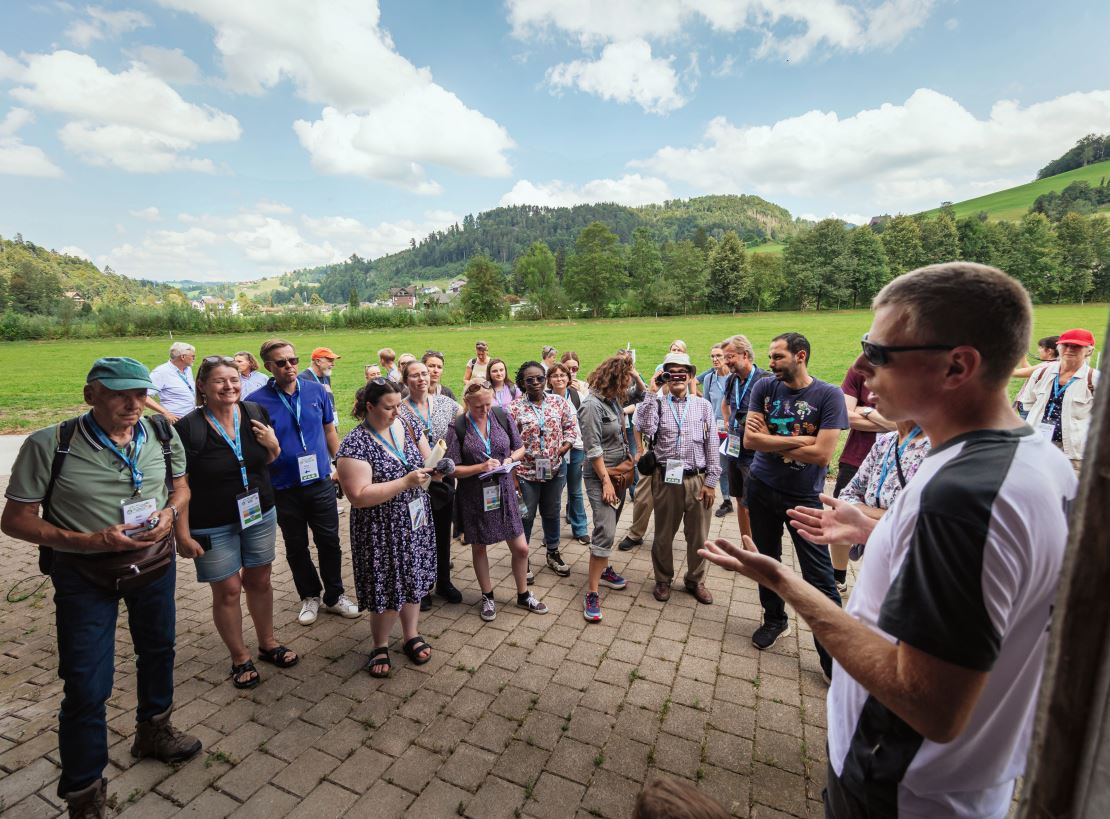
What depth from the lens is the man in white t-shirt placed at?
105cm

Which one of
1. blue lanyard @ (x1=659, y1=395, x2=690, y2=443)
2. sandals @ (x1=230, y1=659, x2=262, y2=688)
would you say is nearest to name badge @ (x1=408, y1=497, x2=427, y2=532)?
sandals @ (x1=230, y1=659, x2=262, y2=688)

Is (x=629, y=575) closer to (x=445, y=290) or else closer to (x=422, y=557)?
(x=422, y=557)

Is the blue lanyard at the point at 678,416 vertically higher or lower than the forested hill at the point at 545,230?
lower

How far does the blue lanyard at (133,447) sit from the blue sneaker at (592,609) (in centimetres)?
332

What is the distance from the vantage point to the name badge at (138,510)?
105 inches

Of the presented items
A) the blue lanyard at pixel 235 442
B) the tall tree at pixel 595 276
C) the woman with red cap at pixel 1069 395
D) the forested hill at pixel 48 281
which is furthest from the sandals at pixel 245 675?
the forested hill at pixel 48 281

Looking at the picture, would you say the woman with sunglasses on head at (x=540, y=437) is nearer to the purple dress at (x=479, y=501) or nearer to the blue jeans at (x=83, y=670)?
the purple dress at (x=479, y=501)

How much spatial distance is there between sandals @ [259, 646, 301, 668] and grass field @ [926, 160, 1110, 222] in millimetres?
121265

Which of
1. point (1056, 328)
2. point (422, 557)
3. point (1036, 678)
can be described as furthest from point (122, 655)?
point (1056, 328)

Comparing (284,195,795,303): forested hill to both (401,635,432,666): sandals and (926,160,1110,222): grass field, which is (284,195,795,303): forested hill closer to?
(926,160,1110,222): grass field

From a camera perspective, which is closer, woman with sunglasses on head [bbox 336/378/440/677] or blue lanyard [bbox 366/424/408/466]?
woman with sunglasses on head [bbox 336/378/440/677]

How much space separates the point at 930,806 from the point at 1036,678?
0.45 m

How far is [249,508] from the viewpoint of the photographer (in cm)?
356

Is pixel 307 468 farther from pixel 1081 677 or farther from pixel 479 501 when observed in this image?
pixel 1081 677
